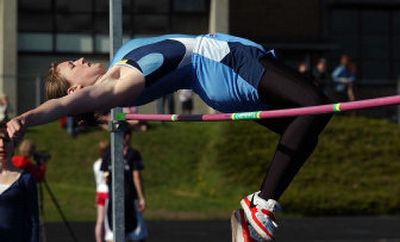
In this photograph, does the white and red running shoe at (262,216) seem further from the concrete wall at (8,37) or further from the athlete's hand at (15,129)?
the concrete wall at (8,37)

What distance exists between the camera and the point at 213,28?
32.1 meters

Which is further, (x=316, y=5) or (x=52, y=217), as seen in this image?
(x=316, y=5)

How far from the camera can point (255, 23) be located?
34.4 metres

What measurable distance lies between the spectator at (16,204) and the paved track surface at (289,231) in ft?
26.9

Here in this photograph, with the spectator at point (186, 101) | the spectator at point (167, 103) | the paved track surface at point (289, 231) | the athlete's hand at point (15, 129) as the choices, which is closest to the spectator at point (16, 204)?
the athlete's hand at point (15, 129)

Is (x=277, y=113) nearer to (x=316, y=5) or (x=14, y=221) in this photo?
(x=14, y=221)

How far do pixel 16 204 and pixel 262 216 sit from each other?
364 centimetres

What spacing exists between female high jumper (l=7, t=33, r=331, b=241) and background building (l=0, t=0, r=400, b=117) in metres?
21.7

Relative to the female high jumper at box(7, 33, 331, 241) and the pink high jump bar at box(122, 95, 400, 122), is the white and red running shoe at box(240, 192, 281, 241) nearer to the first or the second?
the female high jumper at box(7, 33, 331, 241)

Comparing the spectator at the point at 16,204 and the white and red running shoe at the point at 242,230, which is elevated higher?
the white and red running shoe at the point at 242,230

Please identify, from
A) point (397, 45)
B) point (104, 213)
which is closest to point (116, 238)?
point (104, 213)

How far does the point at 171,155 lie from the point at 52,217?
17.1 ft

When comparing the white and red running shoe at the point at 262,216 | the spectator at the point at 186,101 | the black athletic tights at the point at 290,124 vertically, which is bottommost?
A: the spectator at the point at 186,101

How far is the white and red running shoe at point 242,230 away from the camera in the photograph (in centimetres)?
590
